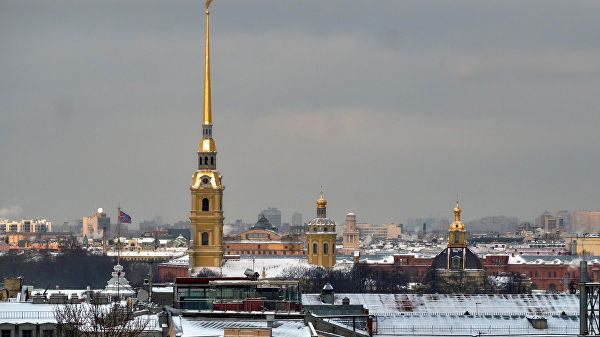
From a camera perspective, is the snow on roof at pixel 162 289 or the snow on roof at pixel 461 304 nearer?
the snow on roof at pixel 461 304

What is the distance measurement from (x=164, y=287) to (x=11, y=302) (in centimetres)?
1241

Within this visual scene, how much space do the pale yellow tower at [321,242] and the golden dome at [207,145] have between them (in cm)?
1372

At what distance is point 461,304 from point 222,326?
97.4ft

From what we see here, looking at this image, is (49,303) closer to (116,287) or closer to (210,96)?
(116,287)

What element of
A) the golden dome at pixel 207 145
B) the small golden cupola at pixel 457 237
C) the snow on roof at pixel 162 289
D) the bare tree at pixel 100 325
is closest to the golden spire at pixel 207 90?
the golden dome at pixel 207 145

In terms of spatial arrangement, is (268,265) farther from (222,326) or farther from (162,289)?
(222,326)

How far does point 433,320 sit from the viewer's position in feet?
241

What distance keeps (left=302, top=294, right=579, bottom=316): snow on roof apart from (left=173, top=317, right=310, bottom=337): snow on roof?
22543 mm

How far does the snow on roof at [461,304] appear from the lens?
76.5 m

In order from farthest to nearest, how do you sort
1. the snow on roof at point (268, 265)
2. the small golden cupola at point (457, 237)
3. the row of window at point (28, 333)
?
the small golden cupola at point (457, 237) < the snow on roof at point (268, 265) < the row of window at point (28, 333)

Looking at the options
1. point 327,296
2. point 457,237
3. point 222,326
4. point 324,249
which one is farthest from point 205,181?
point 222,326

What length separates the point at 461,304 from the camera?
7875 cm

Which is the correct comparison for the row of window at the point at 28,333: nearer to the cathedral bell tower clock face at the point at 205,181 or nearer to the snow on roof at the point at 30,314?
the snow on roof at the point at 30,314

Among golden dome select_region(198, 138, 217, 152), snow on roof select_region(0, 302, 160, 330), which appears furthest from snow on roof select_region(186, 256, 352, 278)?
snow on roof select_region(0, 302, 160, 330)
